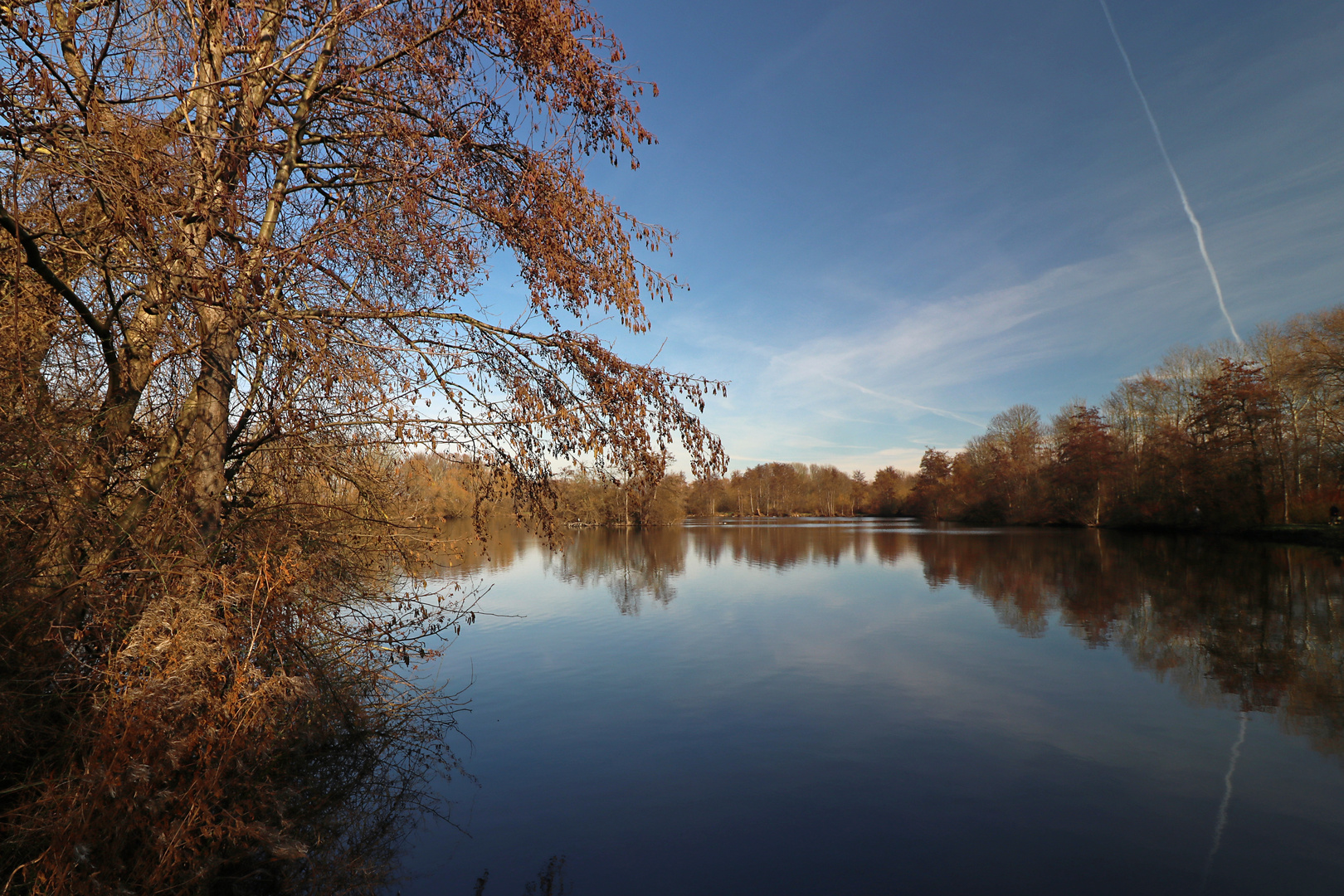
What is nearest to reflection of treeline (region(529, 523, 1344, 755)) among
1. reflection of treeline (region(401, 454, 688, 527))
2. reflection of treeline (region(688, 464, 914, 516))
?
reflection of treeline (region(401, 454, 688, 527))

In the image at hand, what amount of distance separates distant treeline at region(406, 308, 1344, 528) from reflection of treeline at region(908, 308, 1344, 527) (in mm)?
80

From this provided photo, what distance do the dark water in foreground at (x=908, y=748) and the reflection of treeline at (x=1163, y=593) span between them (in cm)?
10

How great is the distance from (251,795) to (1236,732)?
33.5 ft

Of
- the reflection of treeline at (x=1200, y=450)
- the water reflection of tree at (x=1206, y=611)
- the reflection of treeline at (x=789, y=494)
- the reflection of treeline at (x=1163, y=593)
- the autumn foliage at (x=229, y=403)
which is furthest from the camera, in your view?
the reflection of treeline at (x=789, y=494)

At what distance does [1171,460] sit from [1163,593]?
29.7 m

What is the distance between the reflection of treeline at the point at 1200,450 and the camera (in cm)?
3091

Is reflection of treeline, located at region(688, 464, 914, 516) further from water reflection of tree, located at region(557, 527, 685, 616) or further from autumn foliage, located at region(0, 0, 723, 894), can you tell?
autumn foliage, located at region(0, 0, 723, 894)

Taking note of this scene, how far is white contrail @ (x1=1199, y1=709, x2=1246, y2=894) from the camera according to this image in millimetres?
4762

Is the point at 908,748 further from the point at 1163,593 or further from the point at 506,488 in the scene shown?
the point at 1163,593

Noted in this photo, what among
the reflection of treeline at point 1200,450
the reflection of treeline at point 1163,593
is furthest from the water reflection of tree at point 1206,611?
the reflection of treeline at point 1200,450

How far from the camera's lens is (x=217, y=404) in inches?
192

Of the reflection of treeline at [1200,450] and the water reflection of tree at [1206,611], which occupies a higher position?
the reflection of treeline at [1200,450]

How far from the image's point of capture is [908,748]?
279 inches

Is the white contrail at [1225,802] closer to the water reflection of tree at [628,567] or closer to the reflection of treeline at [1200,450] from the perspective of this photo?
the water reflection of tree at [628,567]
